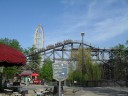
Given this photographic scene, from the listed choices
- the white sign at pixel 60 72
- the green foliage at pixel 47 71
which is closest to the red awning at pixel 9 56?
the white sign at pixel 60 72

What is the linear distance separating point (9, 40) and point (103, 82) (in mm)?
22550

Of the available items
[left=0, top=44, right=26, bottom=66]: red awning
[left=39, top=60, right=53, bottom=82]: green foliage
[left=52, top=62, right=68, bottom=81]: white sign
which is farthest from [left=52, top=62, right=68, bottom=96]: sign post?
[left=39, top=60, right=53, bottom=82]: green foliage

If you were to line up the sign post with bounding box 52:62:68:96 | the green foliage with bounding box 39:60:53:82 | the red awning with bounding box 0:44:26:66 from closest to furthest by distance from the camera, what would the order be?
the sign post with bounding box 52:62:68:96 → the red awning with bounding box 0:44:26:66 → the green foliage with bounding box 39:60:53:82

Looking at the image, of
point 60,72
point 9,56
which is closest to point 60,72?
point 60,72

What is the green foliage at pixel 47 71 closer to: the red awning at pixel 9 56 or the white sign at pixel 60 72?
the red awning at pixel 9 56

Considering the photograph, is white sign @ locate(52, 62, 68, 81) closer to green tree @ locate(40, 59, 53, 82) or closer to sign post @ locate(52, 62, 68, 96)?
sign post @ locate(52, 62, 68, 96)

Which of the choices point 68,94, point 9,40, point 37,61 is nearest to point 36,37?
point 37,61

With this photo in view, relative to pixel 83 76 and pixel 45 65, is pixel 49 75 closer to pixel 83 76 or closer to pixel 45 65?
pixel 45 65

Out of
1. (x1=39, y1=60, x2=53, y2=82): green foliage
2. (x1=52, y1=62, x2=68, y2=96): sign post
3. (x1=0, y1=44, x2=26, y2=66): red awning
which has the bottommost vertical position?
(x1=52, y1=62, x2=68, y2=96): sign post

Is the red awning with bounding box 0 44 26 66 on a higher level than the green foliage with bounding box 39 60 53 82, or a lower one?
lower

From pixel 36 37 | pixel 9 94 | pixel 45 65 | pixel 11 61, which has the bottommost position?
pixel 9 94

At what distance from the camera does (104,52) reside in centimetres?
7862

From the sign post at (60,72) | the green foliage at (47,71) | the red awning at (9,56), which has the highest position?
the green foliage at (47,71)

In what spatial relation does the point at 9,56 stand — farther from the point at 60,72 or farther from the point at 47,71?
the point at 47,71
